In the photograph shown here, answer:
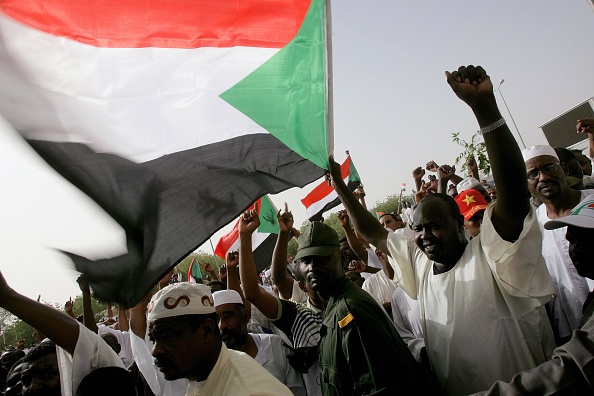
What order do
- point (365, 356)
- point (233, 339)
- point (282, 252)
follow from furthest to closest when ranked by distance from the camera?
point (282, 252)
point (233, 339)
point (365, 356)

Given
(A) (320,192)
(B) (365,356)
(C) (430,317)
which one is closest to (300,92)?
(C) (430,317)

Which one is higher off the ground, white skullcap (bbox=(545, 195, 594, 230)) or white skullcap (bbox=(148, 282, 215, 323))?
white skullcap (bbox=(148, 282, 215, 323))

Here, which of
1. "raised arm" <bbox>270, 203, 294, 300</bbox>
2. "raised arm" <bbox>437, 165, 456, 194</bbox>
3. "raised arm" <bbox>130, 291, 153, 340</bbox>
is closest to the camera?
"raised arm" <bbox>130, 291, 153, 340</bbox>

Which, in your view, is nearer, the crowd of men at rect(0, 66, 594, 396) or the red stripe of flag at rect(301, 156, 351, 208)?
the crowd of men at rect(0, 66, 594, 396)

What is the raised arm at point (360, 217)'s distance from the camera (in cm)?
298

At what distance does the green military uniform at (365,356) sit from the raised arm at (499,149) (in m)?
0.71

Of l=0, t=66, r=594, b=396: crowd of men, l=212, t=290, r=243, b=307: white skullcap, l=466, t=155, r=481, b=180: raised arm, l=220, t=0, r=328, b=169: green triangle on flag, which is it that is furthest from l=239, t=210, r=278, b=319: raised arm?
l=466, t=155, r=481, b=180: raised arm

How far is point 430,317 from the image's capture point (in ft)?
7.38

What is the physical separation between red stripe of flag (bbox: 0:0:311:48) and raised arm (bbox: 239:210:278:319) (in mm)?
1361

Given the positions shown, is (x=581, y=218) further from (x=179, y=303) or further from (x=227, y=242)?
(x=227, y=242)

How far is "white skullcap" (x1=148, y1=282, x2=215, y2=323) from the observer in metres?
2.17

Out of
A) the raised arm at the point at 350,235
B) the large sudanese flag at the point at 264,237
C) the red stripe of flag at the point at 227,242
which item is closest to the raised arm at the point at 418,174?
the raised arm at the point at 350,235

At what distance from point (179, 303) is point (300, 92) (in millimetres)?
1636

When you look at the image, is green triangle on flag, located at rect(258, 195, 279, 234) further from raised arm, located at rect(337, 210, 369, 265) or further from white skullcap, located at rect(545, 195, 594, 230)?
white skullcap, located at rect(545, 195, 594, 230)
